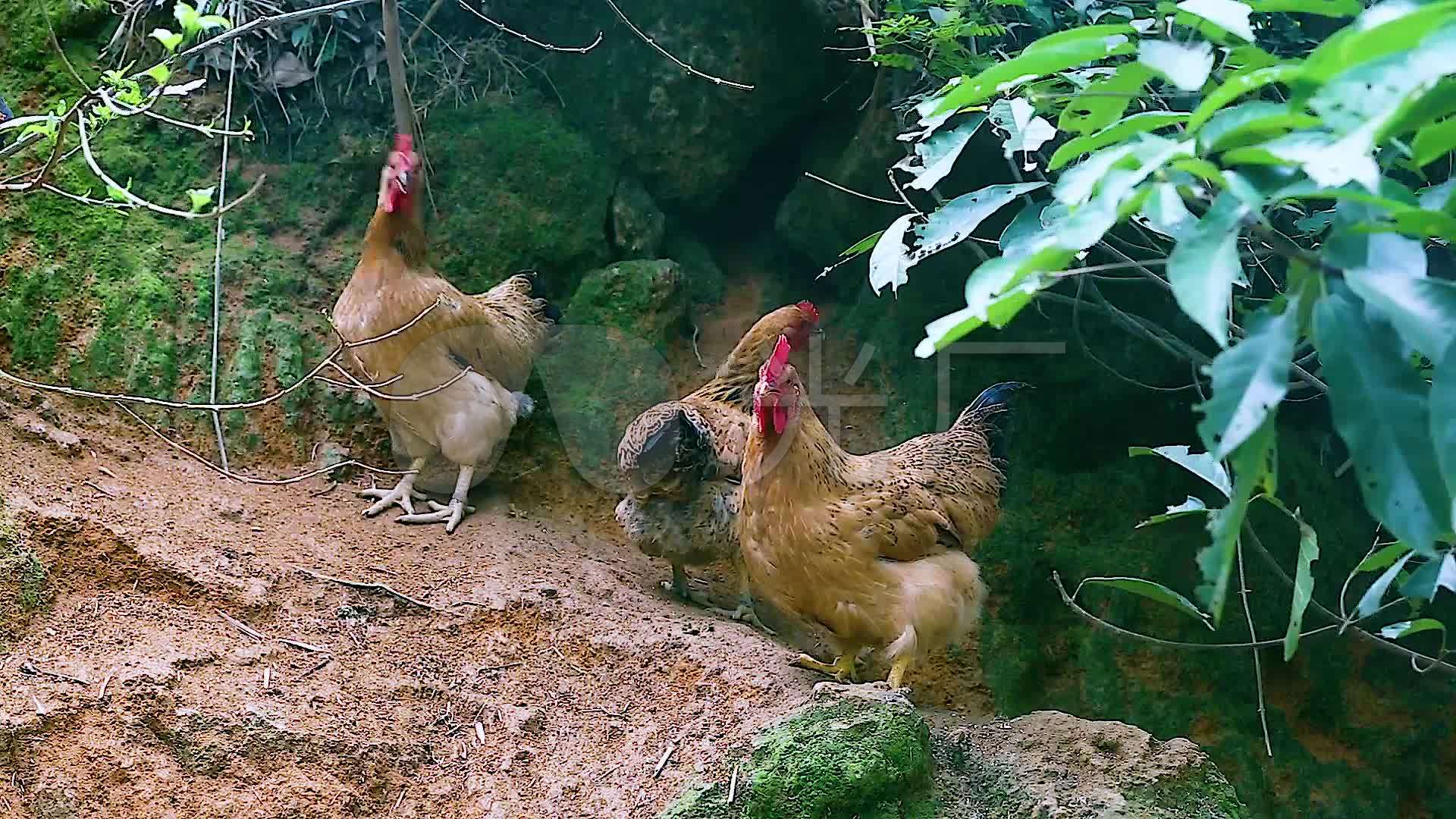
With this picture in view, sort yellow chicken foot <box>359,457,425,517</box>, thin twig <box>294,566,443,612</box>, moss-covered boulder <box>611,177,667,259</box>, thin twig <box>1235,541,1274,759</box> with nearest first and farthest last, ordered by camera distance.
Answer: thin twig <box>1235,541,1274,759</box>, thin twig <box>294,566,443,612</box>, yellow chicken foot <box>359,457,425,517</box>, moss-covered boulder <box>611,177,667,259</box>

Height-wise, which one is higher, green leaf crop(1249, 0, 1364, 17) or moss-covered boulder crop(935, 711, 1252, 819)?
green leaf crop(1249, 0, 1364, 17)

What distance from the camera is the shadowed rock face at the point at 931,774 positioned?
289cm

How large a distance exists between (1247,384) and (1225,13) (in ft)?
2.06

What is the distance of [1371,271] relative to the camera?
1319 mm

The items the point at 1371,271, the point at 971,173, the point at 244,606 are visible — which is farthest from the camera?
the point at 971,173

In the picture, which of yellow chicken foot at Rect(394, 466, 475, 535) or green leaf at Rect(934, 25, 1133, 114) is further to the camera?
yellow chicken foot at Rect(394, 466, 475, 535)

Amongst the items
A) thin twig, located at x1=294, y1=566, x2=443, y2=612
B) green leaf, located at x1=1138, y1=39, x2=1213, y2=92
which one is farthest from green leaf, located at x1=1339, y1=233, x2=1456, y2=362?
thin twig, located at x1=294, y1=566, x2=443, y2=612

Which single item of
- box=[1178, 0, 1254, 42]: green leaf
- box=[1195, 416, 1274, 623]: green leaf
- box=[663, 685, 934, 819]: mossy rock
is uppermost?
box=[1178, 0, 1254, 42]: green leaf

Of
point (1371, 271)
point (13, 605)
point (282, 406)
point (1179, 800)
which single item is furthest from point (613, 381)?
point (1371, 271)

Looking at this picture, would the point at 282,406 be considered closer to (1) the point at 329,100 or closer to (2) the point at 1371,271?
(1) the point at 329,100

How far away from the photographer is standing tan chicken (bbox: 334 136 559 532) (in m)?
4.94

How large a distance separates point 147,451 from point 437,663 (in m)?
1.86

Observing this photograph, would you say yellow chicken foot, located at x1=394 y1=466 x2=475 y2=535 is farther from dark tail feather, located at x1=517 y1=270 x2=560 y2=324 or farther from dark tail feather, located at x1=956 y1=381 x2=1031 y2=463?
dark tail feather, located at x1=956 y1=381 x2=1031 y2=463

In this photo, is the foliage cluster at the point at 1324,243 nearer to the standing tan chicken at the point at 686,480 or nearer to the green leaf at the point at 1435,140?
the green leaf at the point at 1435,140
